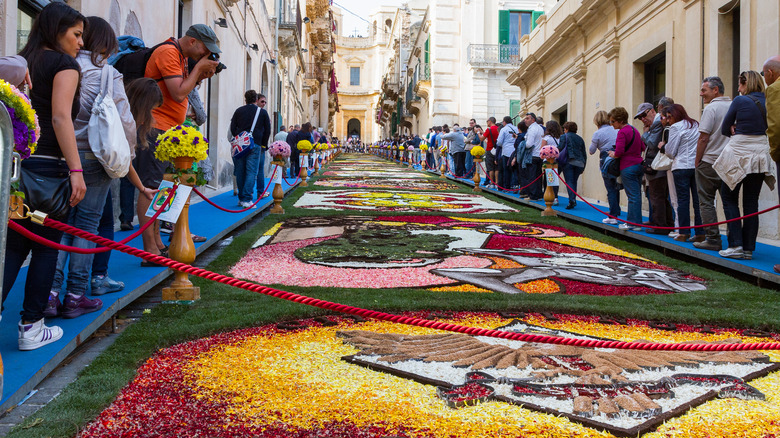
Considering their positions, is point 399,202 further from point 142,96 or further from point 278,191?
point 142,96

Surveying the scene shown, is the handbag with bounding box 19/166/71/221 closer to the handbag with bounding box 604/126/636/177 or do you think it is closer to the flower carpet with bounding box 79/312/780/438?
the flower carpet with bounding box 79/312/780/438

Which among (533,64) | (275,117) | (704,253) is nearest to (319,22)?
(275,117)

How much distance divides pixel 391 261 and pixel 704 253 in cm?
318

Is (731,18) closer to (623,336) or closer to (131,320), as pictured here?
(623,336)

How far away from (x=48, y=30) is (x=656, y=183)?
7.37 m

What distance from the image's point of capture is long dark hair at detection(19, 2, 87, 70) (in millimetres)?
3361

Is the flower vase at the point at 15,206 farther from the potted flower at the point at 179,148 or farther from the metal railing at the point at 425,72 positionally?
the metal railing at the point at 425,72

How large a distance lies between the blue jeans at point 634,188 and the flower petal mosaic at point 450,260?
0.83m

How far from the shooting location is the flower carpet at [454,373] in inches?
101

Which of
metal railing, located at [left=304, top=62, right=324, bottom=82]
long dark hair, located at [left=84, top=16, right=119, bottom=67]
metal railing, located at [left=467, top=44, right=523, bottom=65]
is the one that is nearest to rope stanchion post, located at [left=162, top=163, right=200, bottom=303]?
long dark hair, located at [left=84, top=16, right=119, bottom=67]

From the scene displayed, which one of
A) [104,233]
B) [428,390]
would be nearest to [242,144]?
[104,233]

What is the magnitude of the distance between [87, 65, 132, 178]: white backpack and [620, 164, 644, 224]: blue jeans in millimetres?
7005

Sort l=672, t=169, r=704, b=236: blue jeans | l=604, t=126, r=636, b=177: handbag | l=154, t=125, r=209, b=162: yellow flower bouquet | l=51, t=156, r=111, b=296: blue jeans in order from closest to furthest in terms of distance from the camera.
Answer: l=51, t=156, r=111, b=296: blue jeans, l=154, t=125, r=209, b=162: yellow flower bouquet, l=672, t=169, r=704, b=236: blue jeans, l=604, t=126, r=636, b=177: handbag

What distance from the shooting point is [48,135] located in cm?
338
